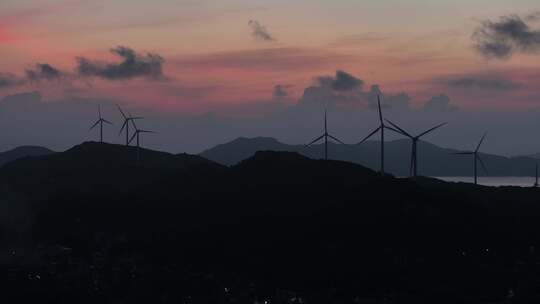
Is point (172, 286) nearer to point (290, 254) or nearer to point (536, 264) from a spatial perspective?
point (290, 254)

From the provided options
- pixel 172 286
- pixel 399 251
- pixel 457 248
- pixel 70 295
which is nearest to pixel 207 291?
pixel 172 286

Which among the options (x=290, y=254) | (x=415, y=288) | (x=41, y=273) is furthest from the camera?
(x=290, y=254)

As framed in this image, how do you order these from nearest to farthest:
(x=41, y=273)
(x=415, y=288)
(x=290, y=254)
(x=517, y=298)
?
(x=517, y=298)
(x=415, y=288)
(x=41, y=273)
(x=290, y=254)

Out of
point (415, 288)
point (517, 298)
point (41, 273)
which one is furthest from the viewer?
point (41, 273)

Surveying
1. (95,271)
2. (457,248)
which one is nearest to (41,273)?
(95,271)

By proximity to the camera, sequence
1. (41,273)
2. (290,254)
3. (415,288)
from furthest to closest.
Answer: (290,254), (41,273), (415,288)

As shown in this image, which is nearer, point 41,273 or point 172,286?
point 172,286

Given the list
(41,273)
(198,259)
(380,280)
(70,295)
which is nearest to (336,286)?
(380,280)

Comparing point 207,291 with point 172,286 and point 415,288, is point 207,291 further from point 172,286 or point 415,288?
point 415,288

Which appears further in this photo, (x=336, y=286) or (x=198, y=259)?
(x=198, y=259)
